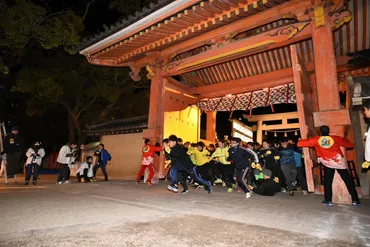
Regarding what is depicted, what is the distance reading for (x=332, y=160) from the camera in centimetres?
496

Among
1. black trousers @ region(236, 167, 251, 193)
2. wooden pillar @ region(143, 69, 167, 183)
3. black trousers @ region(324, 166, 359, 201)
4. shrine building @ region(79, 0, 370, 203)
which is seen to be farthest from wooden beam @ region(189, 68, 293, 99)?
black trousers @ region(324, 166, 359, 201)

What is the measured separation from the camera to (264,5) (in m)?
6.32

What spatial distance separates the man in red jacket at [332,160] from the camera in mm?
4855

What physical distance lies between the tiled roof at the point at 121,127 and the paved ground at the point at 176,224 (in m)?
8.12

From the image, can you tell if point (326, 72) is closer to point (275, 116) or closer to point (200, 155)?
point (200, 155)

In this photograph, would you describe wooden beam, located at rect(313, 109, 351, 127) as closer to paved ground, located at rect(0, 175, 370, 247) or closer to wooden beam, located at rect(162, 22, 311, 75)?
paved ground, located at rect(0, 175, 370, 247)

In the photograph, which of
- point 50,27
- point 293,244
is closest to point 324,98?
point 293,244

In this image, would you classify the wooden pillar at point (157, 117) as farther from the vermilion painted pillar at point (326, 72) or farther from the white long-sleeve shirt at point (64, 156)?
the vermilion painted pillar at point (326, 72)

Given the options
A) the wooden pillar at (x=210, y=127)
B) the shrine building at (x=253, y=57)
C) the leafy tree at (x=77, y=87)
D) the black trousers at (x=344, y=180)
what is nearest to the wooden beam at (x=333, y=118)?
the shrine building at (x=253, y=57)

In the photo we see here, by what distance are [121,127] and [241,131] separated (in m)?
7.07

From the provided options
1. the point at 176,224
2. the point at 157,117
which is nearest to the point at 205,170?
the point at 157,117

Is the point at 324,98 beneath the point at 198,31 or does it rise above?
beneath

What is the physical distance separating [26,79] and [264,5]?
13724 millimetres

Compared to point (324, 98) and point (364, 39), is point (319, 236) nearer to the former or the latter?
point (324, 98)
